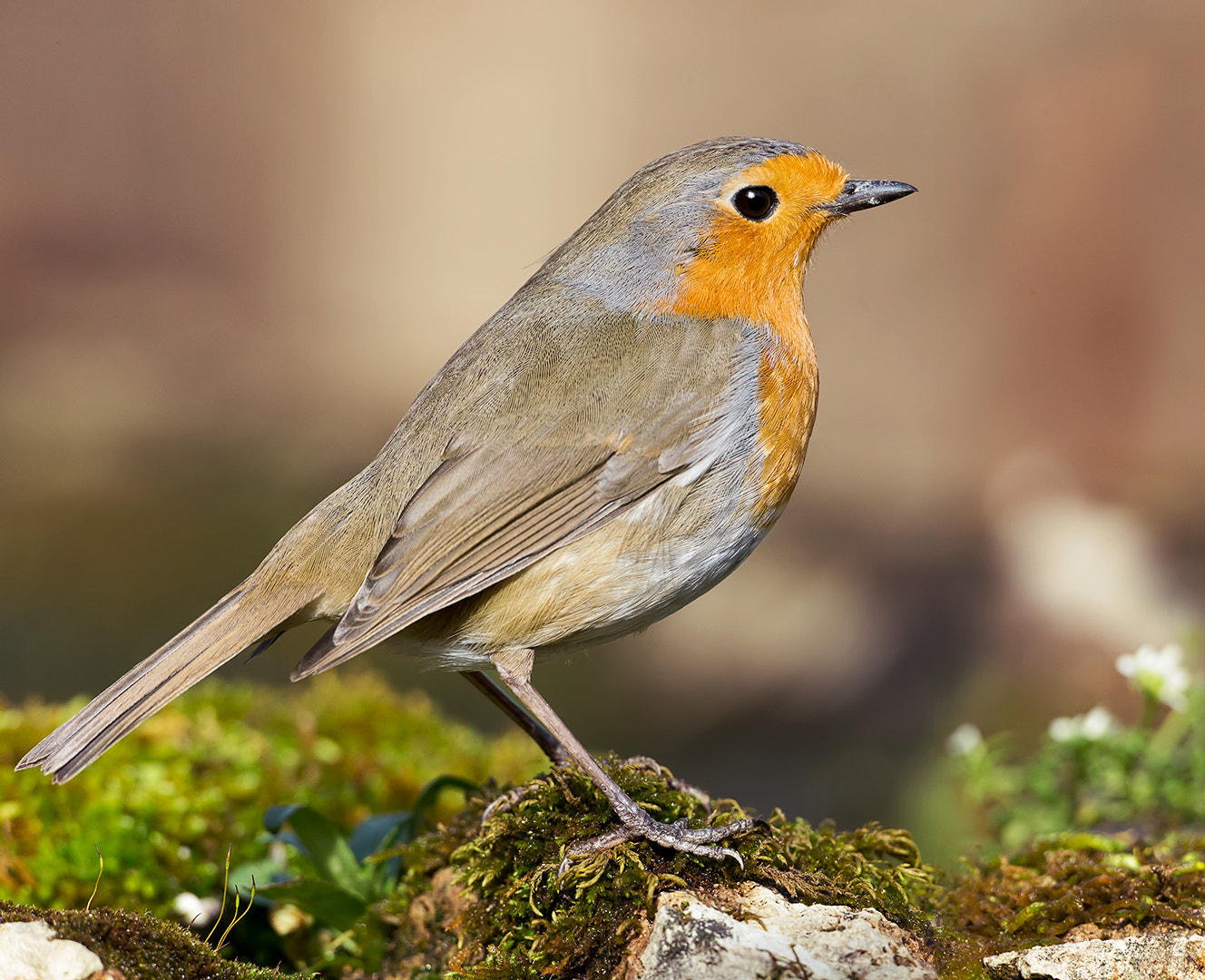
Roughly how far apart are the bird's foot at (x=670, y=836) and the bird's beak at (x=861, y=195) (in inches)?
71.7

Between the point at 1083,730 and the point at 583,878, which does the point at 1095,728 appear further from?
the point at 583,878

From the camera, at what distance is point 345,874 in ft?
10.6

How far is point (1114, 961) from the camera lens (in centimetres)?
222

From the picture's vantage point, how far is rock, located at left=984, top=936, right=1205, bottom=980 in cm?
220

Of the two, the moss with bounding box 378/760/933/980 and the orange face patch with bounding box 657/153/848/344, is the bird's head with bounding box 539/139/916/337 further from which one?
the moss with bounding box 378/760/933/980

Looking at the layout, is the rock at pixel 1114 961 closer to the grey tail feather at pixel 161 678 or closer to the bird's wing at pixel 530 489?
the bird's wing at pixel 530 489

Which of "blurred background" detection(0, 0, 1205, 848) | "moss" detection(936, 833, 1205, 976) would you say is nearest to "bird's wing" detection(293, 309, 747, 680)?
"moss" detection(936, 833, 1205, 976)

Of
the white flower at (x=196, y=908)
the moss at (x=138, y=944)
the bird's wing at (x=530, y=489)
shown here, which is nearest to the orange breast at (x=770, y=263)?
the bird's wing at (x=530, y=489)

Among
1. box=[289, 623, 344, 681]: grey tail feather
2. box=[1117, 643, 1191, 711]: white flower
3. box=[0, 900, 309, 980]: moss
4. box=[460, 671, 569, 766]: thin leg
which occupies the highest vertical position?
box=[289, 623, 344, 681]: grey tail feather

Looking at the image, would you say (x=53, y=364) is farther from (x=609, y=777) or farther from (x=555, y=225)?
(x=609, y=777)

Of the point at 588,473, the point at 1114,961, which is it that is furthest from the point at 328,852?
the point at 1114,961

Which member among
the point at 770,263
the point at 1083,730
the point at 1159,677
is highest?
the point at 770,263

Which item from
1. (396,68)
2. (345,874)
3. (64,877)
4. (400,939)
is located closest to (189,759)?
(64,877)

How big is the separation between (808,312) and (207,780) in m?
6.25
